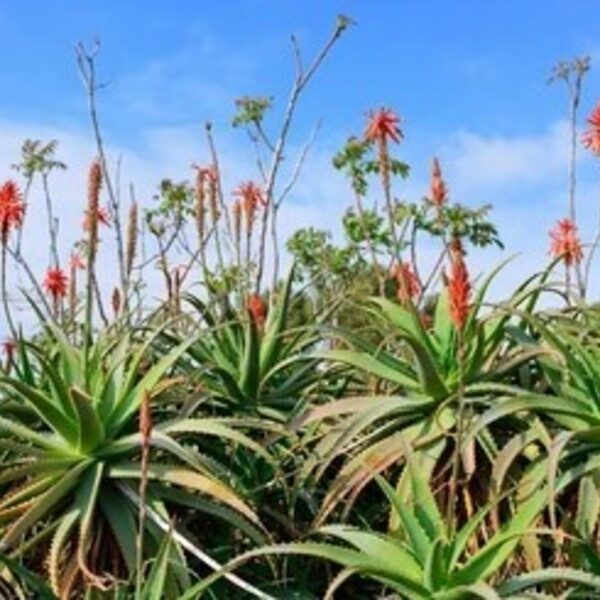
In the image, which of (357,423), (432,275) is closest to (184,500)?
(357,423)

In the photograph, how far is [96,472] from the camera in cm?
416

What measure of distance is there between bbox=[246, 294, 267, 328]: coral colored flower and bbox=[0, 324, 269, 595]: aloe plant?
16.2 inches

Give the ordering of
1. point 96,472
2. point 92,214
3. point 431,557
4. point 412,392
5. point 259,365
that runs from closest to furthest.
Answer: point 431,557
point 96,472
point 412,392
point 92,214
point 259,365

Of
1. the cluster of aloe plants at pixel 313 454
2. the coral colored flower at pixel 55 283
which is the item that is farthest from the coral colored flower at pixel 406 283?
the coral colored flower at pixel 55 283

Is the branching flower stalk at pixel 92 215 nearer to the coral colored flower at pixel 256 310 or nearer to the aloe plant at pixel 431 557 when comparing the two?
the coral colored flower at pixel 256 310

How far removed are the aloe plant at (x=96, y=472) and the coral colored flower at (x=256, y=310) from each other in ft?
1.35

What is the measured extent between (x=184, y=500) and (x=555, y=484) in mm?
1021

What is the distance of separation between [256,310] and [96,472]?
0.92 metres

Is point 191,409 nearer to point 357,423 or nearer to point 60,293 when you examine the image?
point 357,423

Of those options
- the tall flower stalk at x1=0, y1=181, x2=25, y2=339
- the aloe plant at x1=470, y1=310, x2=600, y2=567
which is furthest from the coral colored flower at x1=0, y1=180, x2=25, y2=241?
the aloe plant at x1=470, y1=310, x2=600, y2=567

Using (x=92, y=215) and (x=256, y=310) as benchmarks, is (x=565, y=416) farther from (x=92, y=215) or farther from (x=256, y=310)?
(x=92, y=215)

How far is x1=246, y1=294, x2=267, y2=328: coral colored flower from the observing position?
15.6 ft

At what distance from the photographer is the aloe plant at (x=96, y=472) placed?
4.03 m

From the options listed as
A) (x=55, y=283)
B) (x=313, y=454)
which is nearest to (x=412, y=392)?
(x=313, y=454)
